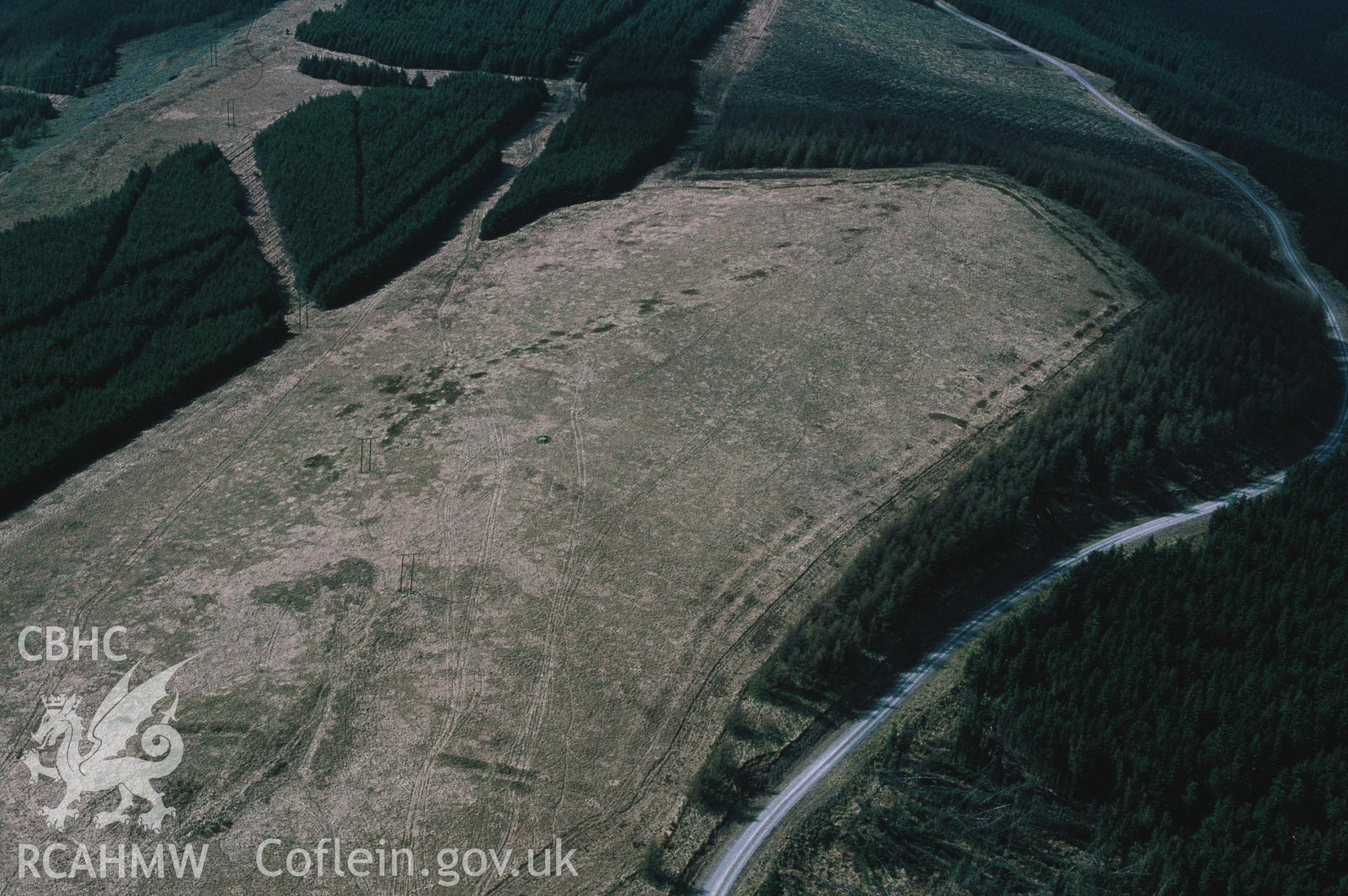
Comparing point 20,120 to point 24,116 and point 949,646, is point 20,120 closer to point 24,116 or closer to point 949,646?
point 24,116

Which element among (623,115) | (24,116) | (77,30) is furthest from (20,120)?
(623,115)

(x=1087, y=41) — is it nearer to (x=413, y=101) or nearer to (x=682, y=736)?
(x=413, y=101)

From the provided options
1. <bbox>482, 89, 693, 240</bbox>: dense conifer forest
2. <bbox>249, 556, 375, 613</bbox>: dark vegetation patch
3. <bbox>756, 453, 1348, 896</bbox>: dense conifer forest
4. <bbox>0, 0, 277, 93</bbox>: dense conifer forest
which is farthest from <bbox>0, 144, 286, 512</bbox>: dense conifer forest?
<bbox>756, 453, 1348, 896</bbox>: dense conifer forest

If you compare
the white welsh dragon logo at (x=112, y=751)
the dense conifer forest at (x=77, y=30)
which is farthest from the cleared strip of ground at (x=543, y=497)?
the dense conifer forest at (x=77, y=30)

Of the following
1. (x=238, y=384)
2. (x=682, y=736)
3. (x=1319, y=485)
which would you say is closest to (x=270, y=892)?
(x=682, y=736)

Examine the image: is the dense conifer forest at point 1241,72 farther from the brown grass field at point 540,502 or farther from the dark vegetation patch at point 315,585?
the dark vegetation patch at point 315,585

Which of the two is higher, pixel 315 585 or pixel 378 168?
pixel 378 168
